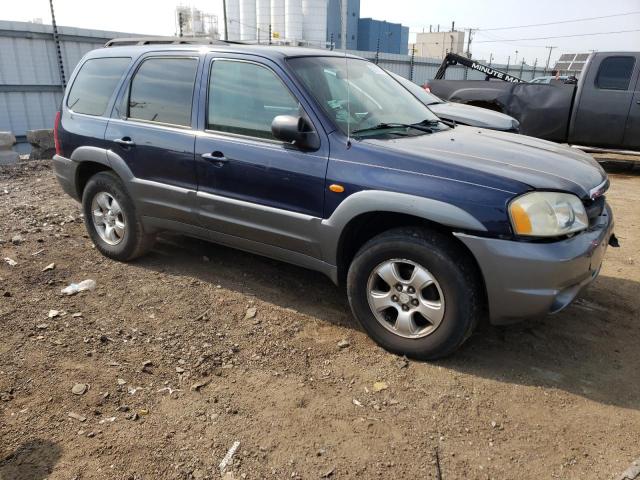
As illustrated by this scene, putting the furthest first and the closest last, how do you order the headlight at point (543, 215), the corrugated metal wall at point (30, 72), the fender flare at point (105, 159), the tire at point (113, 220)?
the corrugated metal wall at point (30, 72) → the tire at point (113, 220) → the fender flare at point (105, 159) → the headlight at point (543, 215)

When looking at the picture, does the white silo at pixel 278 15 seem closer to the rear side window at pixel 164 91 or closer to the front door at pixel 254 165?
the rear side window at pixel 164 91

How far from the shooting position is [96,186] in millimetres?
4594

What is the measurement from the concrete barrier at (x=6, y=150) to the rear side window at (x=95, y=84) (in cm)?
491

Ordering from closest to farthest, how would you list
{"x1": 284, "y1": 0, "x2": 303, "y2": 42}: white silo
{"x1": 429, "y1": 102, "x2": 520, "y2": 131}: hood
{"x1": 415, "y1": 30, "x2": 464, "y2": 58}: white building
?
1. {"x1": 429, "y1": 102, "x2": 520, "y2": 131}: hood
2. {"x1": 284, "y1": 0, "x2": 303, "y2": 42}: white silo
3. {"x1": 415, "y1": 30, "x2": 464, "y2": 58}: white building

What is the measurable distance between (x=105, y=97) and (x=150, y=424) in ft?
9.94

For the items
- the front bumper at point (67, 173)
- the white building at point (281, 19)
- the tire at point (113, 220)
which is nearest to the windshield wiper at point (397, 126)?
the tire at point (113, 220)

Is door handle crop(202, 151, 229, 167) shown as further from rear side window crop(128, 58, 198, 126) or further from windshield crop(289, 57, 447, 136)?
windshield crop(289, 57, 447, 136)

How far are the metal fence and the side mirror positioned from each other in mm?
9849

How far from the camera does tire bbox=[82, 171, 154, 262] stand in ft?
14.7

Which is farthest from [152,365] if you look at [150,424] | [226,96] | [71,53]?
[71,53]

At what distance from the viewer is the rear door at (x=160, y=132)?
395 cm

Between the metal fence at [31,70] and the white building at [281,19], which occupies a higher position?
the white building at [281,19]

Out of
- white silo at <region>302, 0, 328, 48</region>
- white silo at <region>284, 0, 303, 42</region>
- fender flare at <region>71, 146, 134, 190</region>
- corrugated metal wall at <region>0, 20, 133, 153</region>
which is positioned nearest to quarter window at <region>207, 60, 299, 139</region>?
fender flare at <region>71, 146, 134, 190</region>

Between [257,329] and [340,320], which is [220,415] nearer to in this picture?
[257,329]
